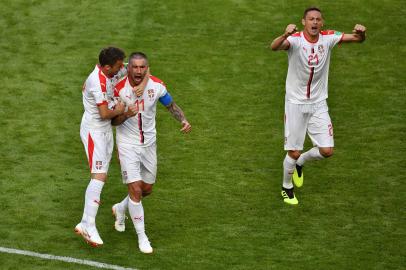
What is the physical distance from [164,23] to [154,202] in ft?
21.6

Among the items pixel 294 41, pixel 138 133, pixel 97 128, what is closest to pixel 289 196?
pixel 294 41

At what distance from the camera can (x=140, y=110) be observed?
13.6 meters

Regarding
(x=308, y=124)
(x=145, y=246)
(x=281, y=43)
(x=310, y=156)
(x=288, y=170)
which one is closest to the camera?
(x=145, y=246)

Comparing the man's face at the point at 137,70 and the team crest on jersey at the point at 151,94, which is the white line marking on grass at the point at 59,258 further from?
the man's face at the point at 137,70

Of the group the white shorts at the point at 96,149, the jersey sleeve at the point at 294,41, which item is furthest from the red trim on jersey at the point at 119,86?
the jersey sleeve at the point at 294,41

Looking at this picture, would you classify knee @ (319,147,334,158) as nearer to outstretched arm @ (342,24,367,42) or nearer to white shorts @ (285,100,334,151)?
white shorts @ (285,100,334,151)

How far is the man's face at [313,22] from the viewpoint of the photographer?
48.3ft

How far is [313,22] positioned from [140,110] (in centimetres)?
287

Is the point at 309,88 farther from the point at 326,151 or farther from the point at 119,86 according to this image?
the point at 119,86

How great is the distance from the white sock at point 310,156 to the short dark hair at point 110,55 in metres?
3.55

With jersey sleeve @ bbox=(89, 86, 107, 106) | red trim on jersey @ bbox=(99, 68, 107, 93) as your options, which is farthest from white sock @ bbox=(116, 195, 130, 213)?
red trim on jersey @ bbox=(99, 68, 107, 93)

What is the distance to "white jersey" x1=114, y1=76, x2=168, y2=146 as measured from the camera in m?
13.6

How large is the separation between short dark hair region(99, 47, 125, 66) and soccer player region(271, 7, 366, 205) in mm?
2579

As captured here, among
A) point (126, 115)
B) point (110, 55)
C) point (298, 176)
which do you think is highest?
point (110, 55)
